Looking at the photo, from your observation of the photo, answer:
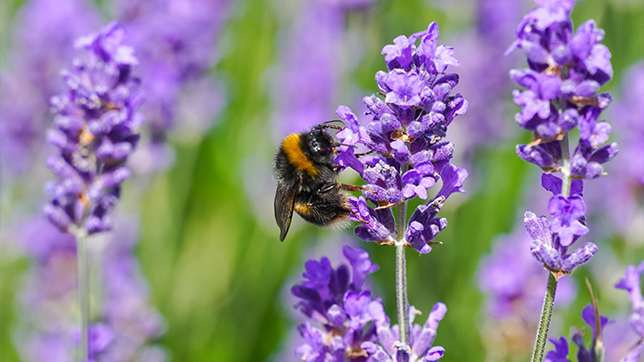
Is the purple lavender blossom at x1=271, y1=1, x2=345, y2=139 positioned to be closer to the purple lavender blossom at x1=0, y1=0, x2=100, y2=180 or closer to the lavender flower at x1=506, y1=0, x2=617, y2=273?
the purple lavender blossom at x1=0, y1=0, x2=100, y2=180

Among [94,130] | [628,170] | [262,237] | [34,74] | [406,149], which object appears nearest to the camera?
[406,149]

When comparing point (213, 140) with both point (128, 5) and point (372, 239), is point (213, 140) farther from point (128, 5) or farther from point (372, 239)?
point (372, 239)

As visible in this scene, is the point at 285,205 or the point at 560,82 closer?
the point at 560,82

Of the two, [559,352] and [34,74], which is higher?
[34,74]

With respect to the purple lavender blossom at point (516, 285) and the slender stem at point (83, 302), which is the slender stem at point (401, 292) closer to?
the slender stem at point (83, 302)

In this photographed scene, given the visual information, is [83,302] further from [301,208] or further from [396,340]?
[396,340]

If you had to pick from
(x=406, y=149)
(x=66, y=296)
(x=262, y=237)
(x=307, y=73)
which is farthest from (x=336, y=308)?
(x=307, y=73)

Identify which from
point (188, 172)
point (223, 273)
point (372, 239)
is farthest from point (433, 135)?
point (188, 172)

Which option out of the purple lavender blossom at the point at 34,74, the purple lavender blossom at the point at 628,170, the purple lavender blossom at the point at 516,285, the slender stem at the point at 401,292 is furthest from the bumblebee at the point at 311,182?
the purple lavender blossom at the point at 34,74
